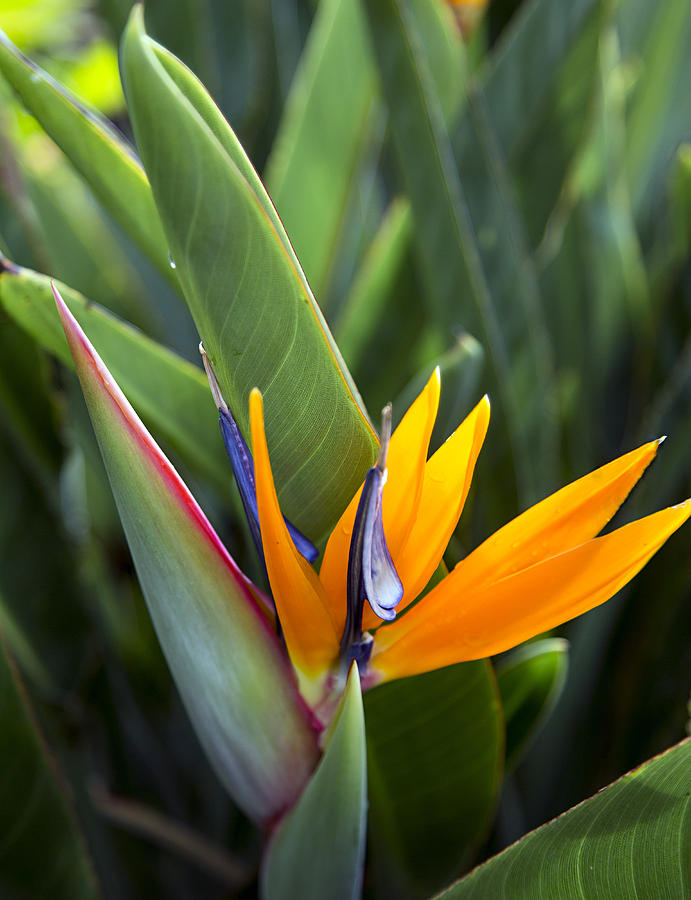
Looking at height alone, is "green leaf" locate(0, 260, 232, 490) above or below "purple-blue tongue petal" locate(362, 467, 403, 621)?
above

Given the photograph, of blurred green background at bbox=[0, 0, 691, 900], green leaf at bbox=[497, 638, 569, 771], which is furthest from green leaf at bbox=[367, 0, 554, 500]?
green leaf at bbox=[497, 638, 569, 771]

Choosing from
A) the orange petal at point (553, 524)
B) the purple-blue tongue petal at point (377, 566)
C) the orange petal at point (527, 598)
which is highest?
the purple-blue tongue petal at point (377, 566)

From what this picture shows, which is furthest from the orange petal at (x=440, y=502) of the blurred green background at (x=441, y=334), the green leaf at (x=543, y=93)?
the green leaf at (x=543, y=93)

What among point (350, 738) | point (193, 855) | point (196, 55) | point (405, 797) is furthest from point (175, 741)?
point (196, 55)

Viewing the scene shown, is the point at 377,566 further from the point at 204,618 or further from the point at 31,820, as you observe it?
the point at 31,820

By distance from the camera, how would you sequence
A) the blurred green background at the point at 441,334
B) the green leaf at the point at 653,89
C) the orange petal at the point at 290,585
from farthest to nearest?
1. the green leaf at the point at 653,89
2. the blurred green background at the point at 441,334
3. the orange petal at the point at 290,585

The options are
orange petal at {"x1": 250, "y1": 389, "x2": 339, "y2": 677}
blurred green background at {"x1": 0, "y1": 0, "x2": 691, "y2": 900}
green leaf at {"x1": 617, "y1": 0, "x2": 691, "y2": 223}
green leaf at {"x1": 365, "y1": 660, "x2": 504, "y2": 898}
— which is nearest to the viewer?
orange petal at {"x1": 250, "y1": 389, "x2": 339, "y2": 677}

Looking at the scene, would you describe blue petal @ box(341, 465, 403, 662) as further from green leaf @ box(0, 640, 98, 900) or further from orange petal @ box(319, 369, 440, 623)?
green leaf @ box(0, 640, 98, 900)

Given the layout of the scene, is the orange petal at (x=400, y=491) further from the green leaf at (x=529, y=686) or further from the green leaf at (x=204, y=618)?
the green leaf at (x=529, y=686)
